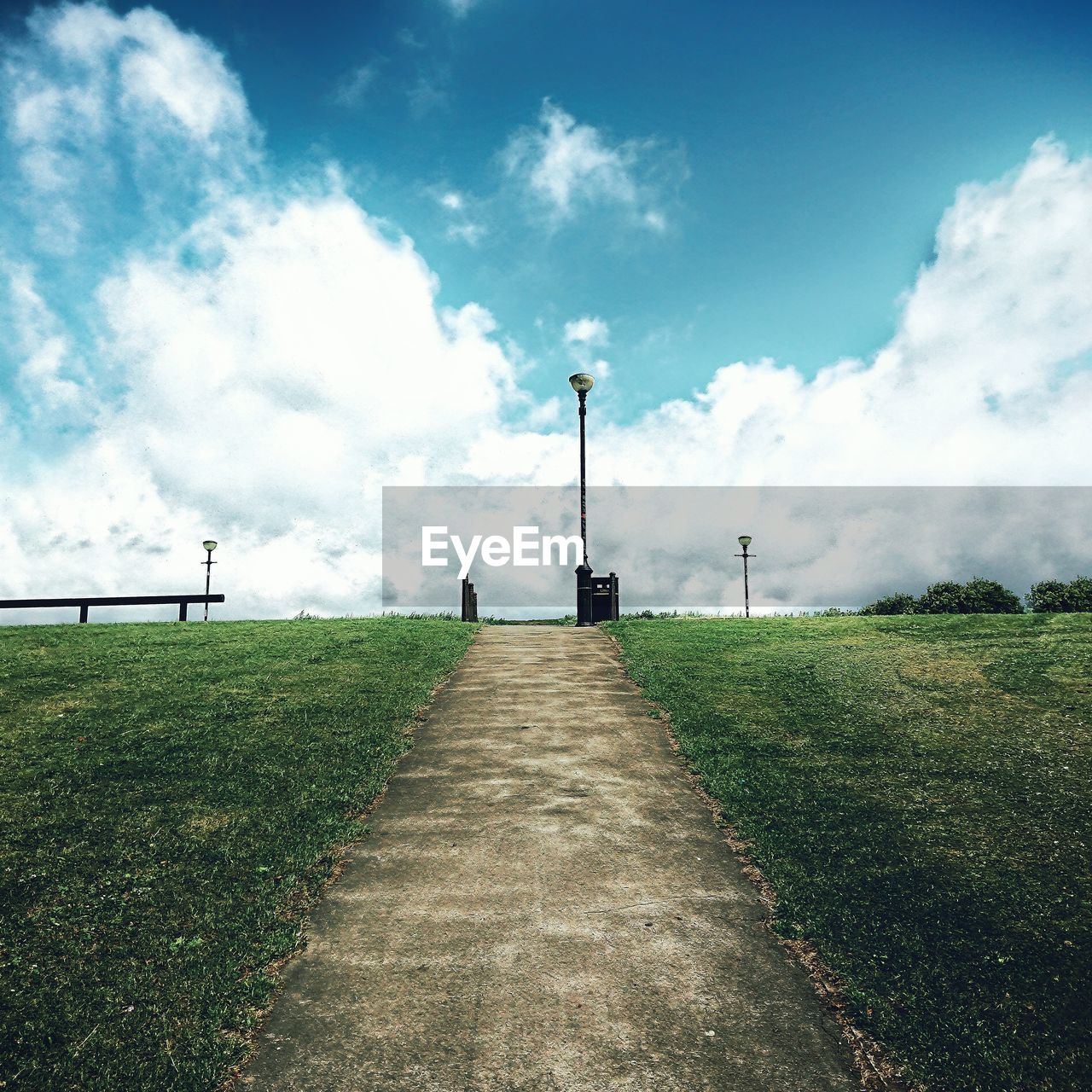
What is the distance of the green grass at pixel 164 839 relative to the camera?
3.84 metres

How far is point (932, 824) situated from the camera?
615 cm

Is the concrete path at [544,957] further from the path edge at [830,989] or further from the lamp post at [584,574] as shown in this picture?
the lamp post at [584,574]

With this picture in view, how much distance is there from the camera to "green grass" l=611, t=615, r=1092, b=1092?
397 centimetres

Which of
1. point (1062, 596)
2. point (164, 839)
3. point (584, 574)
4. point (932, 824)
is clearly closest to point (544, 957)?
point (164, 839)

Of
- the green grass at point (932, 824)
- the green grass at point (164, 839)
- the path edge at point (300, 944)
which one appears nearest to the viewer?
the path edge at point (300, 944)

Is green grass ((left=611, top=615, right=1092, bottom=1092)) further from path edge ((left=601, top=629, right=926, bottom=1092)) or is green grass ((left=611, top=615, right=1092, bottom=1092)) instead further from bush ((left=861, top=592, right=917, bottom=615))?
bush ((left=861, top=592, right=917, bottom=615))

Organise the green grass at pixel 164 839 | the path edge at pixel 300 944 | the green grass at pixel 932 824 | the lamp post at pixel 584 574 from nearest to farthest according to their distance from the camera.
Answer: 1. the path edge at pixel 300 944
2. the green grass at pixel 164 839
3. the green grass at pixel 932 824
4. the lamp post at pixel 584 574

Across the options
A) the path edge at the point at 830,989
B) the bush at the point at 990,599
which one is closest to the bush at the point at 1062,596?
the bush at the point at 990,599

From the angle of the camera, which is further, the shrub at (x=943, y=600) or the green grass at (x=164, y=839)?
the shrub at (x=943, y=600)

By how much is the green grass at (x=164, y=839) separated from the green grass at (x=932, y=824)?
363 centimetres

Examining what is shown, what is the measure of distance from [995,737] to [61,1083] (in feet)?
29.7

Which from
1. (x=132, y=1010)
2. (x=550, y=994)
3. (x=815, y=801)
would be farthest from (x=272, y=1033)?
(x=815, y=801)

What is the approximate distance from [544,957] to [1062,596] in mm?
22399

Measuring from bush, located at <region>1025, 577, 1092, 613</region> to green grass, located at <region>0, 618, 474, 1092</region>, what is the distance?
19.0 meters
